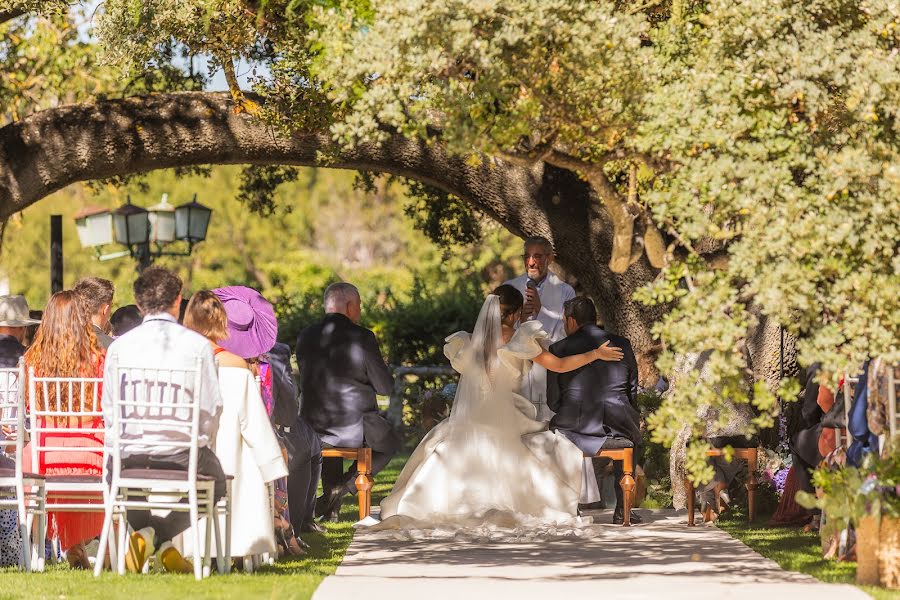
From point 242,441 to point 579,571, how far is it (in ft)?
7.14

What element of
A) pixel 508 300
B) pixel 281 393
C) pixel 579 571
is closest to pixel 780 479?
pixel 508 300

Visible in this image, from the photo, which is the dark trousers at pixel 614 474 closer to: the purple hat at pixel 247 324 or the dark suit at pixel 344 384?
the dark suit at pixel 344 384

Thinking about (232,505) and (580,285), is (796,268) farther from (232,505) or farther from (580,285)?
(580,285)

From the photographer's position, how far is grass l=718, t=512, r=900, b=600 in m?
8.29

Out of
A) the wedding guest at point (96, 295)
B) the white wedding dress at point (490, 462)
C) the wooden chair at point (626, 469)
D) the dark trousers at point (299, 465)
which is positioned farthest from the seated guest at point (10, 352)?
the wooden chair at point (626, 469)

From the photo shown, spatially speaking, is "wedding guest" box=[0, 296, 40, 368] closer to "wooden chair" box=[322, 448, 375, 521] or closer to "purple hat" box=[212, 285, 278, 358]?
"purple hat" box=[212, 285, 278, 358]

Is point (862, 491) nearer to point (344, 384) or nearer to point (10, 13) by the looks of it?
point (344, 384)

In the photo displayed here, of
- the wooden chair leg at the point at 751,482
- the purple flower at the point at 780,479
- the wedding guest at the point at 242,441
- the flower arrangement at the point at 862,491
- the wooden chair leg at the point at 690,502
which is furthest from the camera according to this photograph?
the purple flower at the point at 780,479

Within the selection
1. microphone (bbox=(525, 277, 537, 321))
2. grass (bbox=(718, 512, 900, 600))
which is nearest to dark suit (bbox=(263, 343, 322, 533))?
microphone (bbox=(525, 277, 537, 321))

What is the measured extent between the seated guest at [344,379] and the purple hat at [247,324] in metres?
2.09

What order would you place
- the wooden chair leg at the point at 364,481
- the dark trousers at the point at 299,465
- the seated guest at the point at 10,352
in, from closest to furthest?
the seated guest at the point at 10,352 → the dark trousers at the point at 299,465 → the wooden chair leg at the point at 364,481

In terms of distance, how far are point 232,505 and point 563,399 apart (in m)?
3.71

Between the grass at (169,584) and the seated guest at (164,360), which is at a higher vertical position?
the seated guest at (164,360)

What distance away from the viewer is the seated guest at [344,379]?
1184 cm
